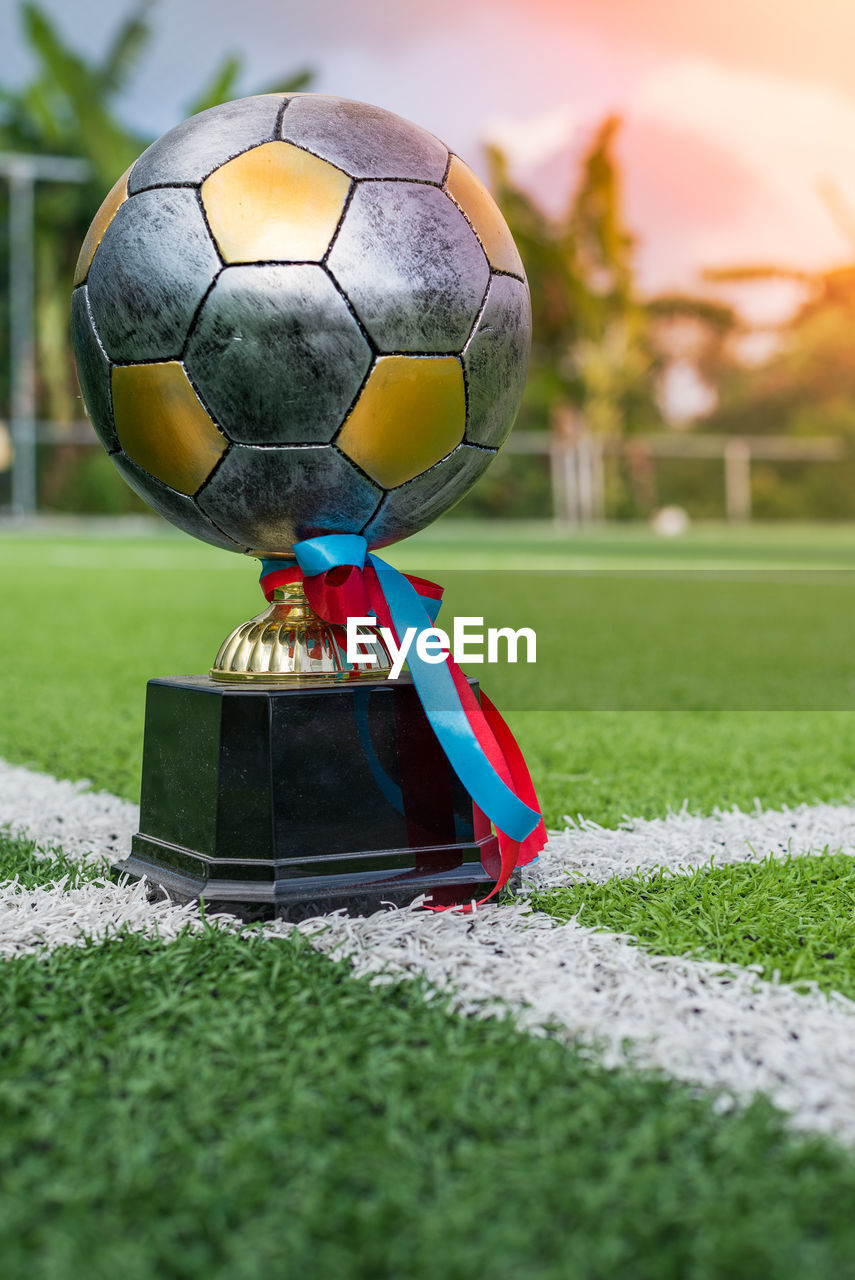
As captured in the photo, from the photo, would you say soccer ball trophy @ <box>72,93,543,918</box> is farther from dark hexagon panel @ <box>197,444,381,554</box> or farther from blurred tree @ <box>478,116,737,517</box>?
blurred tree @ <box>478,116,737,517</box>

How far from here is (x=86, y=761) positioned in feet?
9.52

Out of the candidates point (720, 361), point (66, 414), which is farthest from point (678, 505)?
point (66, 414)

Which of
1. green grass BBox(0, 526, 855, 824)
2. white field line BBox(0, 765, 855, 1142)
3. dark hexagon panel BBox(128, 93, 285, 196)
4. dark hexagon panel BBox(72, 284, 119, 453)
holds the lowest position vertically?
white field line BBox(0, 765, 855, 1142)

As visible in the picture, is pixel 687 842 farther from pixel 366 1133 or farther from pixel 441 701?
pixel 366 1133

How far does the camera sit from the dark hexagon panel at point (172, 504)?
181 centimetres

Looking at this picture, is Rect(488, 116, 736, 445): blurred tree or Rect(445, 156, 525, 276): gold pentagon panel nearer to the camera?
Rect(445, 156, 525, 276): gold pentagon panel

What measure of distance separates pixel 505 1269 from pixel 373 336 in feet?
3.72

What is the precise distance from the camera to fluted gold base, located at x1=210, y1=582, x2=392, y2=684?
178cm

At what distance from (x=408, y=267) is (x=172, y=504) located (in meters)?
0.49

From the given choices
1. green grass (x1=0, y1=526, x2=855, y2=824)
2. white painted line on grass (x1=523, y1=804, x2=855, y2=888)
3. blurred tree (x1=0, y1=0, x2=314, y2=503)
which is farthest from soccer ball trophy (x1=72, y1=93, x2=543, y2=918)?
blurred tree (x1=0, y1=0, x2=314, y2=503)

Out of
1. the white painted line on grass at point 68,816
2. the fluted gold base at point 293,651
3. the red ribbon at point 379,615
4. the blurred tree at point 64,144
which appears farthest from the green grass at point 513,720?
the blurred tree at point 64,144

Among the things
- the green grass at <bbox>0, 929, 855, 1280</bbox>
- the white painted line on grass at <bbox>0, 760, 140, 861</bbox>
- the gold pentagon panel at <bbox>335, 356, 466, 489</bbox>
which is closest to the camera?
the green grass at <bbox>0, 929, 855, 1280</bbox>

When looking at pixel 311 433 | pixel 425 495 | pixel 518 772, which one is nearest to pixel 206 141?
pixel 311 433

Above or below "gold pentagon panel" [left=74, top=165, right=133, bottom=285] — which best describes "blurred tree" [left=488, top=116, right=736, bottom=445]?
above
